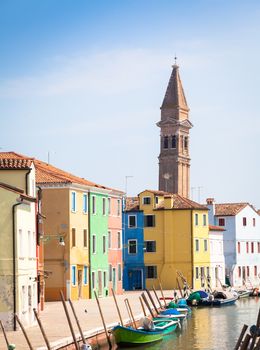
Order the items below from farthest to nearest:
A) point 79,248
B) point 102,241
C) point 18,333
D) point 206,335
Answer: point 102,241 < point 79,248 < point 206,335 < point 18,333

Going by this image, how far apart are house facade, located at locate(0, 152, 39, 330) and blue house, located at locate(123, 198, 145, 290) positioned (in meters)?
35.9

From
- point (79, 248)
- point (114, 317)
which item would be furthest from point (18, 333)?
point (79, 248)

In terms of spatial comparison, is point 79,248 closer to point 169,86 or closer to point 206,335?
point 206,335

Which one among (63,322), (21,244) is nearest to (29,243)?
(21,244)

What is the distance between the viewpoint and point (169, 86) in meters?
142

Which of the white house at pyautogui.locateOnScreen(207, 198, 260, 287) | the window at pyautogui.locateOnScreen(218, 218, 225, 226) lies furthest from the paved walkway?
the window at pyautogui.locateOnScreen(218, 218, 225, 226)

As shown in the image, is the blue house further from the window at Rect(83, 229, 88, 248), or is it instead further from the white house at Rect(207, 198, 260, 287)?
the window at Rect(83, 229, 88, 248)

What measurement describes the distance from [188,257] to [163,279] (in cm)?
285

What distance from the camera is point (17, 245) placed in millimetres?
41125

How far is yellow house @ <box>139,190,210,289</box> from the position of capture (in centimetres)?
8081

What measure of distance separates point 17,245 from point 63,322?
493 cm

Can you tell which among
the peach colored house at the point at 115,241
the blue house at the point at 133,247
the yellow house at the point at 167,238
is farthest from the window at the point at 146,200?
the peach colored house at the point at 115,241

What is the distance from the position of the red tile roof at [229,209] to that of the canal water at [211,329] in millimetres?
25816

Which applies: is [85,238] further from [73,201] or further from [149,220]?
[149,220]
